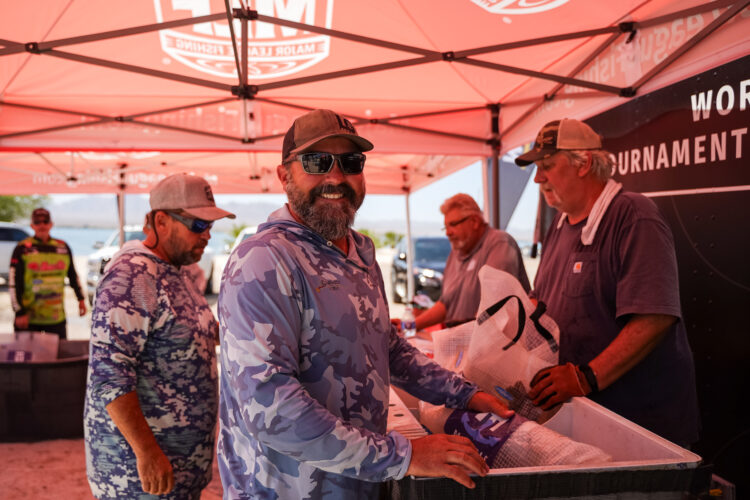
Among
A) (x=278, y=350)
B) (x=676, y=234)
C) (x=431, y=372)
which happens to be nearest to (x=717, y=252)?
(x=676, y=234)

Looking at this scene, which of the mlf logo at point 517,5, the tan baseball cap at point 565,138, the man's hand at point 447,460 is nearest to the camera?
the man's hand at point 447,460

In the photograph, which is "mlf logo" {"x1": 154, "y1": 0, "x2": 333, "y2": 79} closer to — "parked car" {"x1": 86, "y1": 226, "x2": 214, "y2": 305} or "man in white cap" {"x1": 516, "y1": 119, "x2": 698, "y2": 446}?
"man in white cap" {"x1": 516, "y1": 119, "x2": 698, "y2": 446}

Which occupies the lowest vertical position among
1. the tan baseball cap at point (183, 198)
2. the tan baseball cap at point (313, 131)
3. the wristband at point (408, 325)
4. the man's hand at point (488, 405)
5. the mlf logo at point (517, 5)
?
the wristband at point (408, 325)

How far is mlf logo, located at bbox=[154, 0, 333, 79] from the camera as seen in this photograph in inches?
128

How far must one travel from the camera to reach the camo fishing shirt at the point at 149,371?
1854mm

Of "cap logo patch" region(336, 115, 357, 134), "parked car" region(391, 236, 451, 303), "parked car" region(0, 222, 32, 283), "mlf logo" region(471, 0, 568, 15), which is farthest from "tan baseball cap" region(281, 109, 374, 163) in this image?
"parked car" region(0, 222, 32, 283)

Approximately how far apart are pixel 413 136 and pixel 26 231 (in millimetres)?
13870

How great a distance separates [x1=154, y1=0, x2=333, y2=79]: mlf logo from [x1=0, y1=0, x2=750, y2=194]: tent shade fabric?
12 millimetres

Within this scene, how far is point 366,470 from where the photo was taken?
44.6 inches

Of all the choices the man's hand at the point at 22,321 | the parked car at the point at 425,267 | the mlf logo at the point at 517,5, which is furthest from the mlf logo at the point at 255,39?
the parked car at the point at 425,267

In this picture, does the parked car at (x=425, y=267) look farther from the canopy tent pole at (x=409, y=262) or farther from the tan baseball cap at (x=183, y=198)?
the tan baseball cap at (x=183, y=198)

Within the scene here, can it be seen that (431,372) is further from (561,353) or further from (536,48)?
(536,48)

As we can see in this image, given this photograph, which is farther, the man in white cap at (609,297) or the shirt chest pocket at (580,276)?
the shirt chest pocket at (580,276)

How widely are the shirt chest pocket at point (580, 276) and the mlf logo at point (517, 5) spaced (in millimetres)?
1589
